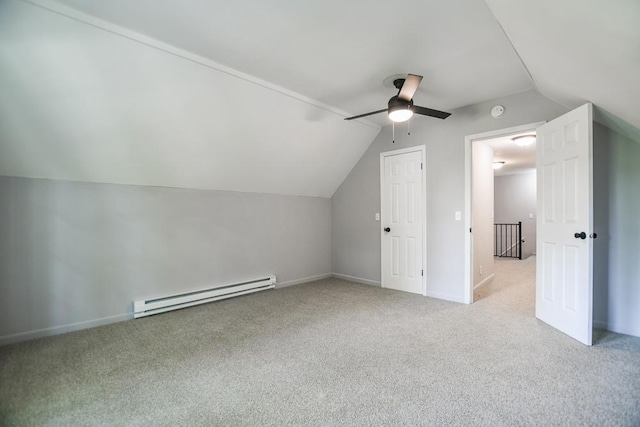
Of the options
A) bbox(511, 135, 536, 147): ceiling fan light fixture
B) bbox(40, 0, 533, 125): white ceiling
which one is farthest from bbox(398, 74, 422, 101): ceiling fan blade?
bbox(511, 135, 536, 147): ceiling fan light fixture

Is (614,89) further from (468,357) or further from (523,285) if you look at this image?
(523,285)

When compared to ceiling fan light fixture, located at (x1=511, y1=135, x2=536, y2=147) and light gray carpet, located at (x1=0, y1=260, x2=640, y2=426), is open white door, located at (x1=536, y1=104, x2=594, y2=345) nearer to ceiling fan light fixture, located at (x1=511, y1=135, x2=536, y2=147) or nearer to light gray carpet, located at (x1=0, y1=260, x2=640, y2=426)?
light gray carpet, located at (x1=0, y1=260, x2=640, y2=426)

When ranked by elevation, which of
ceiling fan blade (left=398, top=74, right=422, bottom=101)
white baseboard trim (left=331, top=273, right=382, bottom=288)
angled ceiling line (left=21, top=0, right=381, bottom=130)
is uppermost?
angled ceiling line (left=21, top=0, right=381, bottom=130)

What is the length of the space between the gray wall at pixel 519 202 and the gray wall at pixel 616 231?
6198mm

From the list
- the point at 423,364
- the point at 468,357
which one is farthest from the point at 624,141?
the point at 423,364

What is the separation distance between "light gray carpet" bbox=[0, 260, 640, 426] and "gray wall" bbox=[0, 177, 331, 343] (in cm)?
33

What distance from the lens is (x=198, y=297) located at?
3.76 meters

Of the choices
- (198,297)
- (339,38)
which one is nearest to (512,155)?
(339,38)

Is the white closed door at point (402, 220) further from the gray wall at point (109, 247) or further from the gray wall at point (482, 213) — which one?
the gray wall at point (109, 247)

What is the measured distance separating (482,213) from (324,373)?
3864mm

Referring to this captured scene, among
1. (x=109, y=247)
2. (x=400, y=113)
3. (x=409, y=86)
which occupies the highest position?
(x=409, y=86)

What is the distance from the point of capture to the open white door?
8.43ft

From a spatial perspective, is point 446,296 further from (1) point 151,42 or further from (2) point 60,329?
(2) point 60,329

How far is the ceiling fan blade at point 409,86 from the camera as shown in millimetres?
2520
